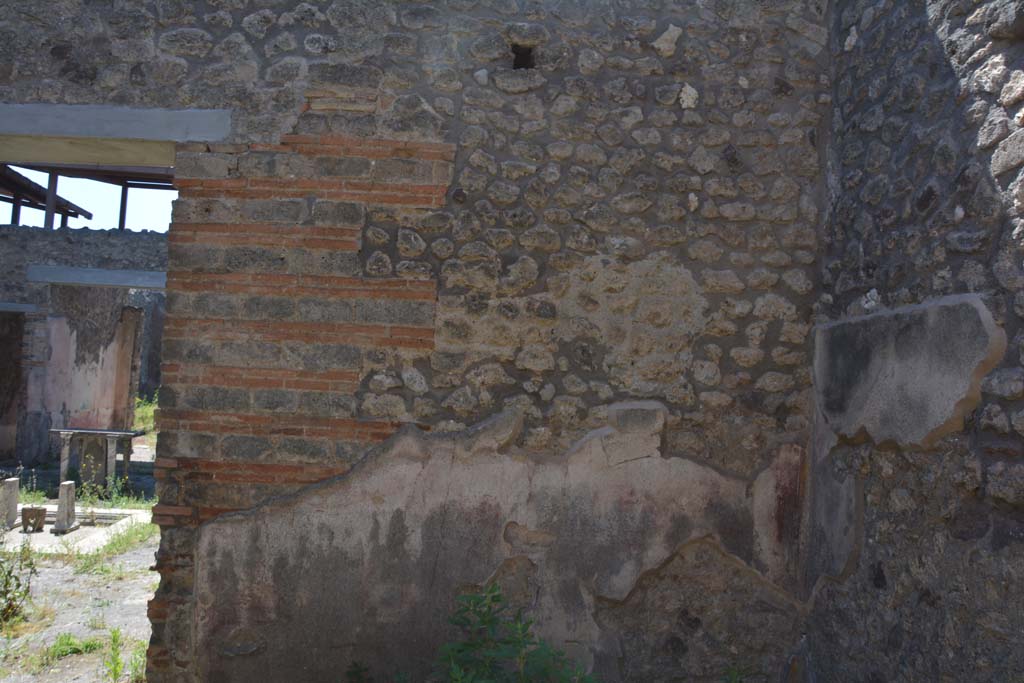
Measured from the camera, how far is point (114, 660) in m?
4.20

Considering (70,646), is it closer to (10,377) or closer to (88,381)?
(10,377)

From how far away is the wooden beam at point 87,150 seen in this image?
3.78 m

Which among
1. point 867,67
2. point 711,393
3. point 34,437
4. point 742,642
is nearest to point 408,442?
point 711,393

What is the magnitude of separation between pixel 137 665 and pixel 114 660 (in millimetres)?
136

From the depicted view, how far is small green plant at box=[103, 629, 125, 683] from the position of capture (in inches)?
164

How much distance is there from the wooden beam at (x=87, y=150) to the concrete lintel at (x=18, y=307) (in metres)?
10.0

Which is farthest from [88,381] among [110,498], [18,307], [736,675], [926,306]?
[926,306]

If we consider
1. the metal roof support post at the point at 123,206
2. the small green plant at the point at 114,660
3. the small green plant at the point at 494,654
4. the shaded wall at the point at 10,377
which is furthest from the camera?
the metal roof support post at the point at 123,206

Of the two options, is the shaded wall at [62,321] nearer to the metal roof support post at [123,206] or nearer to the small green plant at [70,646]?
the metal roof support post at [123,206]

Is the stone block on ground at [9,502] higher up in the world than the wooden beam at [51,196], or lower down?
lower down

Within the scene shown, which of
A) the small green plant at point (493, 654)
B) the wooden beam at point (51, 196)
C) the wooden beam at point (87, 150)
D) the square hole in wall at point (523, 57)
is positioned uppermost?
the wooden beam at point (51, 196)

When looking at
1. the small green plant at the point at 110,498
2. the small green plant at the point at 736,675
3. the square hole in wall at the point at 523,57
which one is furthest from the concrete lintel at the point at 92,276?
the small green plant at the point at 736,675

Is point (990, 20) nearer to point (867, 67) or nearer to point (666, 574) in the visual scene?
point (867, 67)

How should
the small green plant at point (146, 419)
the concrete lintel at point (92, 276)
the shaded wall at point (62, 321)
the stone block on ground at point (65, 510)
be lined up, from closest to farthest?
the stone block on ground at point (65, 510) → the concrete lintel at point (92, 276) → the shaded wall at point (62, 321) → the small green plant at point (146, 419)
